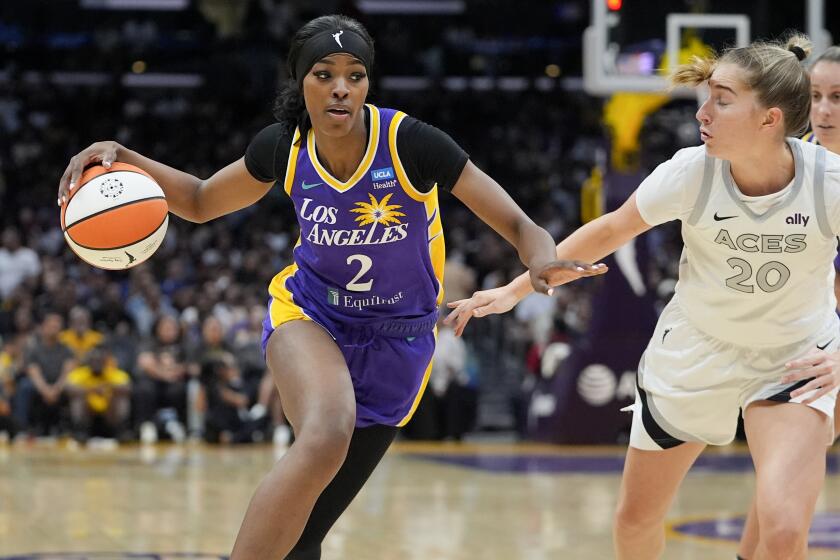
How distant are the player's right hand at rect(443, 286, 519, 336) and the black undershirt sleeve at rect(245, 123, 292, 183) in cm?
74

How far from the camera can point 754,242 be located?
3.99m

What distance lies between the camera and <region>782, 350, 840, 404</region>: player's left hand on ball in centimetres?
390

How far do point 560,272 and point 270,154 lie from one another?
3.74 feet

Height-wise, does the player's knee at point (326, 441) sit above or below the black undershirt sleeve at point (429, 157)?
below

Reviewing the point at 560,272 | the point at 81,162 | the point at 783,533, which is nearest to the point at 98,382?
the point at 81,162

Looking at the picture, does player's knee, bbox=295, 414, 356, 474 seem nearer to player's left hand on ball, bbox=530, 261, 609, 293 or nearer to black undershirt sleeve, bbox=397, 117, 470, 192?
player's left hand on ball, bbox=530, 261, 609, 293

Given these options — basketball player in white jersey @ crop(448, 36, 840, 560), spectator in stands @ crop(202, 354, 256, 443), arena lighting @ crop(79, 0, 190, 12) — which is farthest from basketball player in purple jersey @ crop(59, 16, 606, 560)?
arena lighting @ crop(79, 0, 190, 12)

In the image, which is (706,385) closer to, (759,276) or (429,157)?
(759,276)

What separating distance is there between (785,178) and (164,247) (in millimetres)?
14596

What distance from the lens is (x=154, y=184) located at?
4.46 metres

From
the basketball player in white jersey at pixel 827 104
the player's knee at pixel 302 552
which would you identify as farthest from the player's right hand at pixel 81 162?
the basketball player in white jersey at pixel 827 104

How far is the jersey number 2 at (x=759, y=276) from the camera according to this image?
4008 millimetres

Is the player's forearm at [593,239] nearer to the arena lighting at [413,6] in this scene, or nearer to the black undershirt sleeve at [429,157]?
the black undershirt sleeve at [429,157]

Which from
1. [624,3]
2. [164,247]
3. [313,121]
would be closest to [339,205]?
[313,121]
